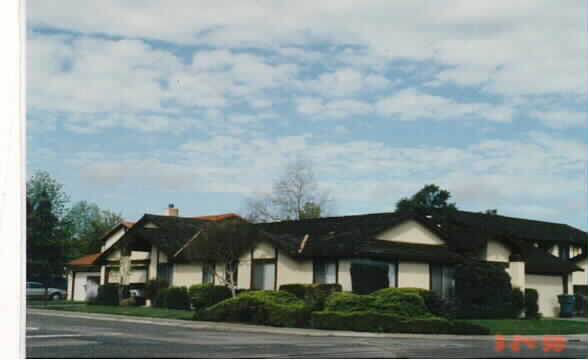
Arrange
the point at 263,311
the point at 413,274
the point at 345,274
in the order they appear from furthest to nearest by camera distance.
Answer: the point at 413,274, the point at 345,274, the point at 263,311

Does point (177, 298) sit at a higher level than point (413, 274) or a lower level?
lower

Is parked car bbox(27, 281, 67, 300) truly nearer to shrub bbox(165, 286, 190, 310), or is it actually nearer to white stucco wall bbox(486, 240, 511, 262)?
shrub bbox(165, 286, 190, 310)

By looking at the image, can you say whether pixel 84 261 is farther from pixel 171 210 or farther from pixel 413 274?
pixel 413 274

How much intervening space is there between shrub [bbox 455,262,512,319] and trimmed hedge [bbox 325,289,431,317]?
6429mm

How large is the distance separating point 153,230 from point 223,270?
5691 mm

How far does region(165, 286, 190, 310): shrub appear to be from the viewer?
31688mm

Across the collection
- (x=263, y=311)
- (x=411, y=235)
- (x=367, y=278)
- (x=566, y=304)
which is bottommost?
(x=566, y=304)

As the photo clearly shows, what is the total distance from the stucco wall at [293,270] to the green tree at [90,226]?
17009mm

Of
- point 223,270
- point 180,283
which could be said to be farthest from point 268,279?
point 180,283

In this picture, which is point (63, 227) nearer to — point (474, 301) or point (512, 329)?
point (474, 301)

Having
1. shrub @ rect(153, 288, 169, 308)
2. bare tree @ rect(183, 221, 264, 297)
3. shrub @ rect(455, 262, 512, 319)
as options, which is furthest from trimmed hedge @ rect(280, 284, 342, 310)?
shrub @ rect(153, 288, 169, 308)

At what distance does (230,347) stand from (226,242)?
15511mm

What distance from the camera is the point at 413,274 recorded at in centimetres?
2839

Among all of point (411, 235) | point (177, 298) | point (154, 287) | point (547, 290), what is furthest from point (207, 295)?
point (547, 290)
